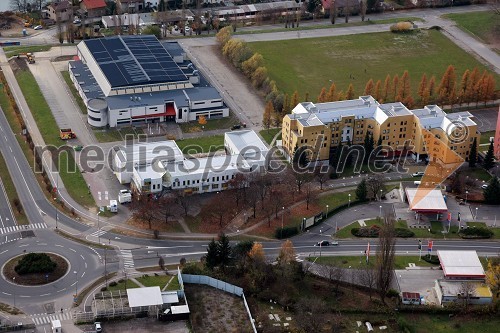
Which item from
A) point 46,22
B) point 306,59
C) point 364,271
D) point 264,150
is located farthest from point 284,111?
point 46,22

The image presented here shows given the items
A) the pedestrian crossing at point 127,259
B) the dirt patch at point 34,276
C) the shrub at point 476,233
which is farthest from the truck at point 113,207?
the shrub at point 476,233

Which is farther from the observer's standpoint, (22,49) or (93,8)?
(93,8)

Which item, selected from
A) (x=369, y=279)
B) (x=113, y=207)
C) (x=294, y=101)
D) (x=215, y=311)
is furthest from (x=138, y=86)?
(x=369, y=279)

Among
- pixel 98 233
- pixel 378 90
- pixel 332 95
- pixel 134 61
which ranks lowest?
pixel 98 233

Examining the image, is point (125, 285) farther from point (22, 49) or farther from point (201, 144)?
point (22, 49)

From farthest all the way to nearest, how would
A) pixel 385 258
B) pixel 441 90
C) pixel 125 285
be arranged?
1. pixel 441 90
2. pixel 125 285
3. pixel 385 258

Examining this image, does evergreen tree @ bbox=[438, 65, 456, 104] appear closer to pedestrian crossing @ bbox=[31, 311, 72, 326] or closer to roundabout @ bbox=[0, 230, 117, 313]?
roundabout @ bbox=[0, 230, 117, 313]
